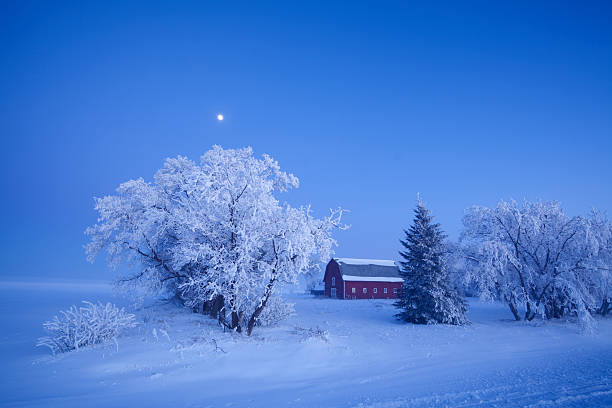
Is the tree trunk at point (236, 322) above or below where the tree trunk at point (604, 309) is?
above

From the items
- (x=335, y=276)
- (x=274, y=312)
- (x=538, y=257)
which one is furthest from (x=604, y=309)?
(x=335, y=276)

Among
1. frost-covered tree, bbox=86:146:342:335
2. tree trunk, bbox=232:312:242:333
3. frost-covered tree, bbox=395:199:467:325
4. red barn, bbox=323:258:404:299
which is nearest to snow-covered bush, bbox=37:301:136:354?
frost-covered tree, bbox=86:146:342:335

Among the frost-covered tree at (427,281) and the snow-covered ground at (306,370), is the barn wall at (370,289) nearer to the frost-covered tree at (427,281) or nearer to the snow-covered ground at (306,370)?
the frost-covered tree at (427,281)

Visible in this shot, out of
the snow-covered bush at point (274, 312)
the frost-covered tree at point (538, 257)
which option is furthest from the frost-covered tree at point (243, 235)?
the frost-covered tree at point (538, 257)

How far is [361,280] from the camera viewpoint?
154 ft

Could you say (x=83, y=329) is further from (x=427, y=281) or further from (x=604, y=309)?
(x=604, y=309)

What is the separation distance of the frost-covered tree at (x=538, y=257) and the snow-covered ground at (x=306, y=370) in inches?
188

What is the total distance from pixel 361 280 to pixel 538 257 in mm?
28164

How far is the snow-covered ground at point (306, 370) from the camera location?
620 centimetres

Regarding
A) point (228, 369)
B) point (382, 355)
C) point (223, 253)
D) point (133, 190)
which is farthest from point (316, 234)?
point (133, 190)

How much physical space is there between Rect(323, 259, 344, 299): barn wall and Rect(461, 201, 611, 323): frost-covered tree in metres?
27.4

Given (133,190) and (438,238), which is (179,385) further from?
(438,238)

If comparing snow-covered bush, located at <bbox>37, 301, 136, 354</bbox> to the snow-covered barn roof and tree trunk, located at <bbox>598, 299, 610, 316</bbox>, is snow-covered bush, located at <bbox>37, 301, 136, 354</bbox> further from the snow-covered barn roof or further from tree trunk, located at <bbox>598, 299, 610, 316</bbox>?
the snow-covered barn roof

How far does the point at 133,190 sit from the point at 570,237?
26.4 metres
